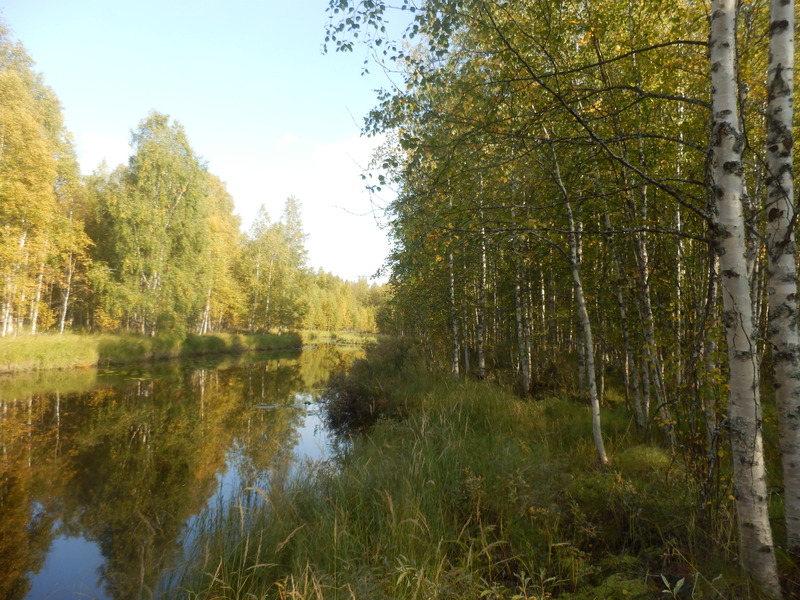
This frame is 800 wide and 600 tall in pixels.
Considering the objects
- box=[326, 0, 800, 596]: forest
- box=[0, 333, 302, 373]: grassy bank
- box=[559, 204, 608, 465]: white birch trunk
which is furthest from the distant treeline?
box=[559, 204, 608, 465]: white birch trunk

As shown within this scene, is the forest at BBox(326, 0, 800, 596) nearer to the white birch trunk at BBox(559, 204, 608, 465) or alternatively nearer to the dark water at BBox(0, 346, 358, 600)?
the white birch trunk at BBox(559, 204, 608, 465)

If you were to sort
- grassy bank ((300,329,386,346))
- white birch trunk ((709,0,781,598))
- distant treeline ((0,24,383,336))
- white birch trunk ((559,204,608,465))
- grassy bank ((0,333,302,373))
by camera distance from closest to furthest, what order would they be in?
1. white birch trunk ((709,0,781,598))
2. white birch trunk ((559,204,608,465))
3. distant treeline ((0,24,383,336))
4. grassy bank ((0,333,302,373))
5. grassy bank ((300,329,386,346))

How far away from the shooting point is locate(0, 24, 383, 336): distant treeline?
1549 cm

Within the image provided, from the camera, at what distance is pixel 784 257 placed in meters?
2.39

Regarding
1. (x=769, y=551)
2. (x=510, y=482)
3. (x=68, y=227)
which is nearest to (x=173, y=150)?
(x=68, y=227)

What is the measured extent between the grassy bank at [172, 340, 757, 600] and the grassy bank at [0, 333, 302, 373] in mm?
17499

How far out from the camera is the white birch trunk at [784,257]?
235 centimetres

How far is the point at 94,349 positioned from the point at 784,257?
24.5 m

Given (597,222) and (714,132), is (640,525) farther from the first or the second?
(597,222)

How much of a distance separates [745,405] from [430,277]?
31.1 ft

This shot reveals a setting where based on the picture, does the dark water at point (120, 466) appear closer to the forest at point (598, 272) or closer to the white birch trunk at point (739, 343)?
the forest at point (598, 272)

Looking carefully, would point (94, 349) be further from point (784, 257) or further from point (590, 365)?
point (784, 257)

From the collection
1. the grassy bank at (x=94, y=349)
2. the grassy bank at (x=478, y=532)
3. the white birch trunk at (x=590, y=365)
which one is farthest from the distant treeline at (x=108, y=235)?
the white birch trunk at (x=590, y=365)

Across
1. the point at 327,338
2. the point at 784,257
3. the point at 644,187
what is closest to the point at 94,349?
the point at 644,187
